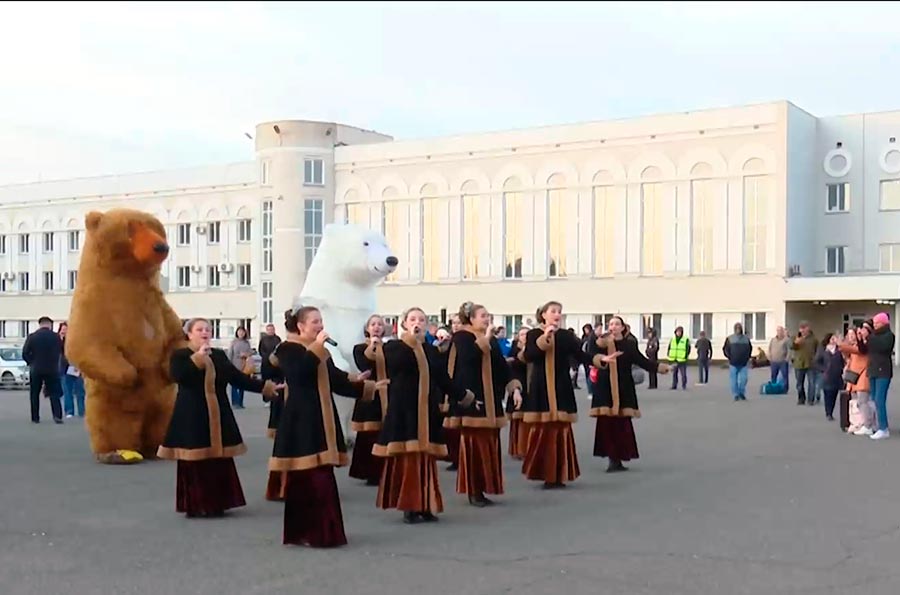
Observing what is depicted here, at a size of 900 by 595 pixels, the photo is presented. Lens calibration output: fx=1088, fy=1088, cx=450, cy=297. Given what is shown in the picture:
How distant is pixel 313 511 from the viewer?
7531 millimetres

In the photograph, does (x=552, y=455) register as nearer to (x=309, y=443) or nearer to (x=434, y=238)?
(x=309, y=443)

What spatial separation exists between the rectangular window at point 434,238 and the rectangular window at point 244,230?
10.1 metres

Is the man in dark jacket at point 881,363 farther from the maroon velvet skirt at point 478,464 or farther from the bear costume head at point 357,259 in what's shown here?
the maroon velvet skirt at point 478,464

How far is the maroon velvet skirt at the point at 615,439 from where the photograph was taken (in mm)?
11641

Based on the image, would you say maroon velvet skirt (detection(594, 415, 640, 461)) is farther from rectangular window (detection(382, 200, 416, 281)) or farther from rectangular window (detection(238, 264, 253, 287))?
rectangular window (detection(238, 264, 253, 287))

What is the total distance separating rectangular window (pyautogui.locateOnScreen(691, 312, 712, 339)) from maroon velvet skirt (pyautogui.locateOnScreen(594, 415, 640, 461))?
33.0 metres

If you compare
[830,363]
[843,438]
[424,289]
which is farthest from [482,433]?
[424,289]

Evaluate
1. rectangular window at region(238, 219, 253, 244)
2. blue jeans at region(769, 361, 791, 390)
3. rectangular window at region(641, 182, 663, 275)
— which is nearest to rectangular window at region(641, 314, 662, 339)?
rectangular window at region(641, 182, 663, 275)

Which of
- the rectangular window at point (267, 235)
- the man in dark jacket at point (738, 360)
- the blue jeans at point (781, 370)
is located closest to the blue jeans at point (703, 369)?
the blue jeans at point (781, 370)

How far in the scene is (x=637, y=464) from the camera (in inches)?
479

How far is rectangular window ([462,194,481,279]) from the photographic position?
49281mm

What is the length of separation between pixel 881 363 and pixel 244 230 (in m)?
44.6

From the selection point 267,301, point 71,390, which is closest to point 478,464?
point 71,390

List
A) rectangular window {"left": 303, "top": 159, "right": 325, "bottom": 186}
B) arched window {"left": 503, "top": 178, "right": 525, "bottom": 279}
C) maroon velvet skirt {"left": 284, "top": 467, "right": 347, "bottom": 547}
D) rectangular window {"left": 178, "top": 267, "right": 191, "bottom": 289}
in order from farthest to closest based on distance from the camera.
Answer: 1. rectangular window {"left": 178, "top": 267, "right": 191, "bottom": 289}
2. rectangular window {"left": 303, "top": 159, "right": 325, "bottom": 186}
3. arched window {"left": 503, "top": 178, "right": 525, "bottom": 279}
4. maroon velvet skirt {"left": 284, "top": 467, "right": 347, "bottom": 547}
